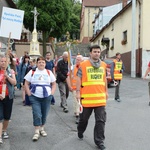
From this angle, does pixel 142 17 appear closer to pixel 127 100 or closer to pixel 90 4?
pixel 127 100

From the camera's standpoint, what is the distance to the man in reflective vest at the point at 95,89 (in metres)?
5.47

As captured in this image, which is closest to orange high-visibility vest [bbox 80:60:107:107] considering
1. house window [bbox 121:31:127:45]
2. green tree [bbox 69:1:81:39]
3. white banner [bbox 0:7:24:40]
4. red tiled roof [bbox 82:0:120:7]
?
white banner [bbox 0:7:24:40]

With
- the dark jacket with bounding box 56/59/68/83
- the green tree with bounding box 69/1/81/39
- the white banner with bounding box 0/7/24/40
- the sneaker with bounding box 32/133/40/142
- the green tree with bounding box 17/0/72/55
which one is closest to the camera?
the sneaker with bounding box 32/133/40/142

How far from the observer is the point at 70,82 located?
802 cm

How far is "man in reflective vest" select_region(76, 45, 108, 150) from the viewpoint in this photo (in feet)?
18.0

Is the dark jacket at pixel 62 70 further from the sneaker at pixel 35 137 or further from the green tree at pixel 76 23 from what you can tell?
the green tree at pixel 76 23

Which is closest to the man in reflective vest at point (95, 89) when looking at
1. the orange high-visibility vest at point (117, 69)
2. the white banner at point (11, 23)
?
the white banner at point (11, 23)

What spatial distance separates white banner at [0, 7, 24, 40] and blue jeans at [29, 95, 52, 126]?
1841 millimetres

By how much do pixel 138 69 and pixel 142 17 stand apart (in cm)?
399

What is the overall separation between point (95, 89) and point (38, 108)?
52.6 inches

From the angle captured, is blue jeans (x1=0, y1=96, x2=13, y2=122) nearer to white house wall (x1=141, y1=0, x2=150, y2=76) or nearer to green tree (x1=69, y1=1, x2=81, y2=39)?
white house wall (x1=141, y1=0, x2=150, y2=76)

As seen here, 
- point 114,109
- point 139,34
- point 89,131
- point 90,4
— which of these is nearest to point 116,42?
point 139,34

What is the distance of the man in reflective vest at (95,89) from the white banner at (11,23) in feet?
7.80

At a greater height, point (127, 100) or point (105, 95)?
point (105, 95)
